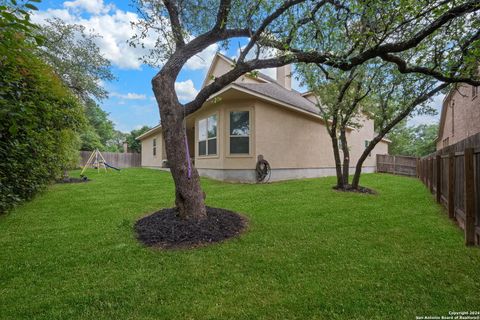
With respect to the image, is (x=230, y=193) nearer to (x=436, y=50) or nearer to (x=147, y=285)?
(x=147, y=285)

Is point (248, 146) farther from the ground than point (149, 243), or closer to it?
farther from the ground

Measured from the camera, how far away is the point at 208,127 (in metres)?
12.0

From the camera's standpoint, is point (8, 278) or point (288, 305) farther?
point (8, 278)

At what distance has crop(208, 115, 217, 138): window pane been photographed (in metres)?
11.4

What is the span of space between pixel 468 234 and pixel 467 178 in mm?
787

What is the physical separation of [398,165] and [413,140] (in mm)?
28238

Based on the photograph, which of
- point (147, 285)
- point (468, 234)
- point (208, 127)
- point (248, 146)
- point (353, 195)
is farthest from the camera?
point (208, 127)

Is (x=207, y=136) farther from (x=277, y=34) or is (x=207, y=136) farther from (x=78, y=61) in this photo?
(x=78, y=61)

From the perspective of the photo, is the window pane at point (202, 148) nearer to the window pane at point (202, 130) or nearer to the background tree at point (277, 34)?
the window pane at point (202, 130)

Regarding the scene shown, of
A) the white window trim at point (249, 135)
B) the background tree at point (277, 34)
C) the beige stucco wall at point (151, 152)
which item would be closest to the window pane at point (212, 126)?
the white window trim at point (249, 135)

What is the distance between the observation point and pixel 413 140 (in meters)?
40.2

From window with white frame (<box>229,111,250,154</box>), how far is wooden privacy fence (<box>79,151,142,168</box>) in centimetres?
1804

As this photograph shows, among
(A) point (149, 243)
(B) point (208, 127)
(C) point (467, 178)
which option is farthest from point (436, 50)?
(B) point (208, 127)

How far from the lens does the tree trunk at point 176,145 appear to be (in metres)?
4.41
